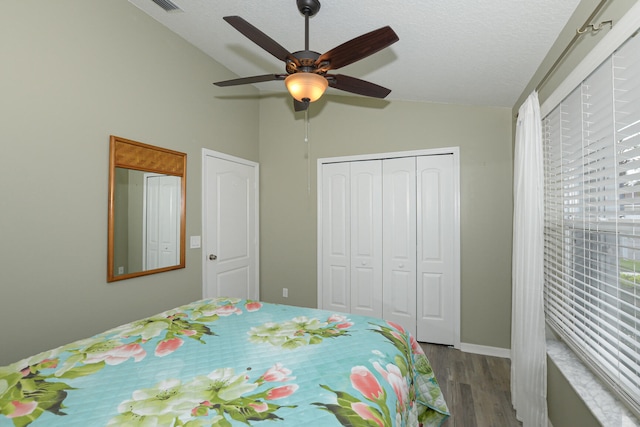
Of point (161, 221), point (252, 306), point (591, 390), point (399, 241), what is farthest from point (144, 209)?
point (591, 390)

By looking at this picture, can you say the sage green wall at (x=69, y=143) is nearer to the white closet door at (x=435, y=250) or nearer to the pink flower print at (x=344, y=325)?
the pink flower print at (x=344, y=325)

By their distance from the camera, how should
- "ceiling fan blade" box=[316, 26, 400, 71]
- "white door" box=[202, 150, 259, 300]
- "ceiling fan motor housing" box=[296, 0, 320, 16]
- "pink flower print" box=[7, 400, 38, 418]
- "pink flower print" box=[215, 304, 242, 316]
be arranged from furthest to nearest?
"white door" box=[202, 150, 259, 300] < "pink flower print" box=[215, 304, 242, 316] < "ceiling fan motor housing" box=[296, 0, 320, 16] < "ceiling fan blade" box=[316, 26, 400, 71] < "pink flower print" box=[7, 400, 38, 418]

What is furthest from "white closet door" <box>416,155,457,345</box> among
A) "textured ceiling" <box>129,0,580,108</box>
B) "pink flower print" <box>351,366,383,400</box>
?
"pink flower print" <box>351,366,383,400</box>

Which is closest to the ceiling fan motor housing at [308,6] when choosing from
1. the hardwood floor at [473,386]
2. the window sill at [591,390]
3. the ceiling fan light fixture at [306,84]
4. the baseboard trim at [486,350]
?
the ceiling fan light fixture at [306,84]

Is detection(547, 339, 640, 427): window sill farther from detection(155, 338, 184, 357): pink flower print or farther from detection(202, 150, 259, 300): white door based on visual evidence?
detection(202, 150, 259, 300): white door

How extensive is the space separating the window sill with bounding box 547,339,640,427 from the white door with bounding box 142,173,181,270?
2.85 meters

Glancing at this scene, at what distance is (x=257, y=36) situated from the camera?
162 centimetres

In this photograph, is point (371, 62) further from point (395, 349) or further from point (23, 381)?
point (23, 381)

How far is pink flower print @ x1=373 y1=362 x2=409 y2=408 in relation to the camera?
126 cm

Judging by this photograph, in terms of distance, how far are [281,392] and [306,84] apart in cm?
148

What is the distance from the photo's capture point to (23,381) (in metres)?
1.14

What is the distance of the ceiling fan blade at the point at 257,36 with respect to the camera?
5.04 ft

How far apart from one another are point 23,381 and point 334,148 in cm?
321

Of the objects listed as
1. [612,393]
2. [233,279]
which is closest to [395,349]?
[612,393]
